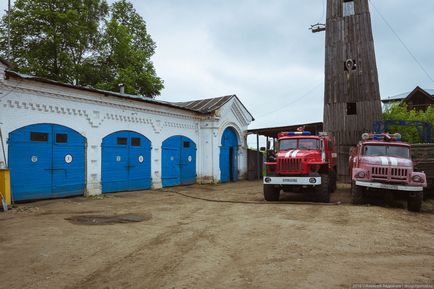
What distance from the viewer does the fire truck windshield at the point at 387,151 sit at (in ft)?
35.9

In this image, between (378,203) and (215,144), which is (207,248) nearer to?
(378,203)

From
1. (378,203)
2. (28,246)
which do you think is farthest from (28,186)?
(378,203)

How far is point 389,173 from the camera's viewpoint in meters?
10.1

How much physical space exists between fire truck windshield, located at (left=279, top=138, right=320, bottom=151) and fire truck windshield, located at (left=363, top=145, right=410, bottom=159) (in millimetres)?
1685

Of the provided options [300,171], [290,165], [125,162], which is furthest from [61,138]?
[300,171]

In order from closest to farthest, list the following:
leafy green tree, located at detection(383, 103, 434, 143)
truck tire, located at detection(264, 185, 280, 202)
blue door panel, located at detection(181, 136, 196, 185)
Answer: truck tire, located at detection(264, 185, 280, 202) → blue door panel, located at detection(181, 136, 196, 185) → leafy green tree, located at detection(383, 103, 434, 143)

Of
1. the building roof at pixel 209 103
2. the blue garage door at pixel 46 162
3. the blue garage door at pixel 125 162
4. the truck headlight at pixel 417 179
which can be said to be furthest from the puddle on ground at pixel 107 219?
the building roof at pixel 209 103

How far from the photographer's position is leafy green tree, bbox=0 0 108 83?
24.7 meters

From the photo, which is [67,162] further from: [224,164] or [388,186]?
[388,186]

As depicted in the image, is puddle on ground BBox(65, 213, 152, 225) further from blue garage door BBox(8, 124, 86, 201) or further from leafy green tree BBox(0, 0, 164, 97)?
leafy green tree BBox(0, 0, 164, 97)

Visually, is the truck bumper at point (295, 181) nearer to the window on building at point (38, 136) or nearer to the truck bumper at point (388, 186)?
the truck bumper at point (388, 186)

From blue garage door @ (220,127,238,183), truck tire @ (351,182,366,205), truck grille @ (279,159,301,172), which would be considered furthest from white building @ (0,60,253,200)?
truck tire @ (351,182,366,205)

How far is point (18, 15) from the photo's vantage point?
2469 centimetres

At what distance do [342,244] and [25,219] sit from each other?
24.8ft
